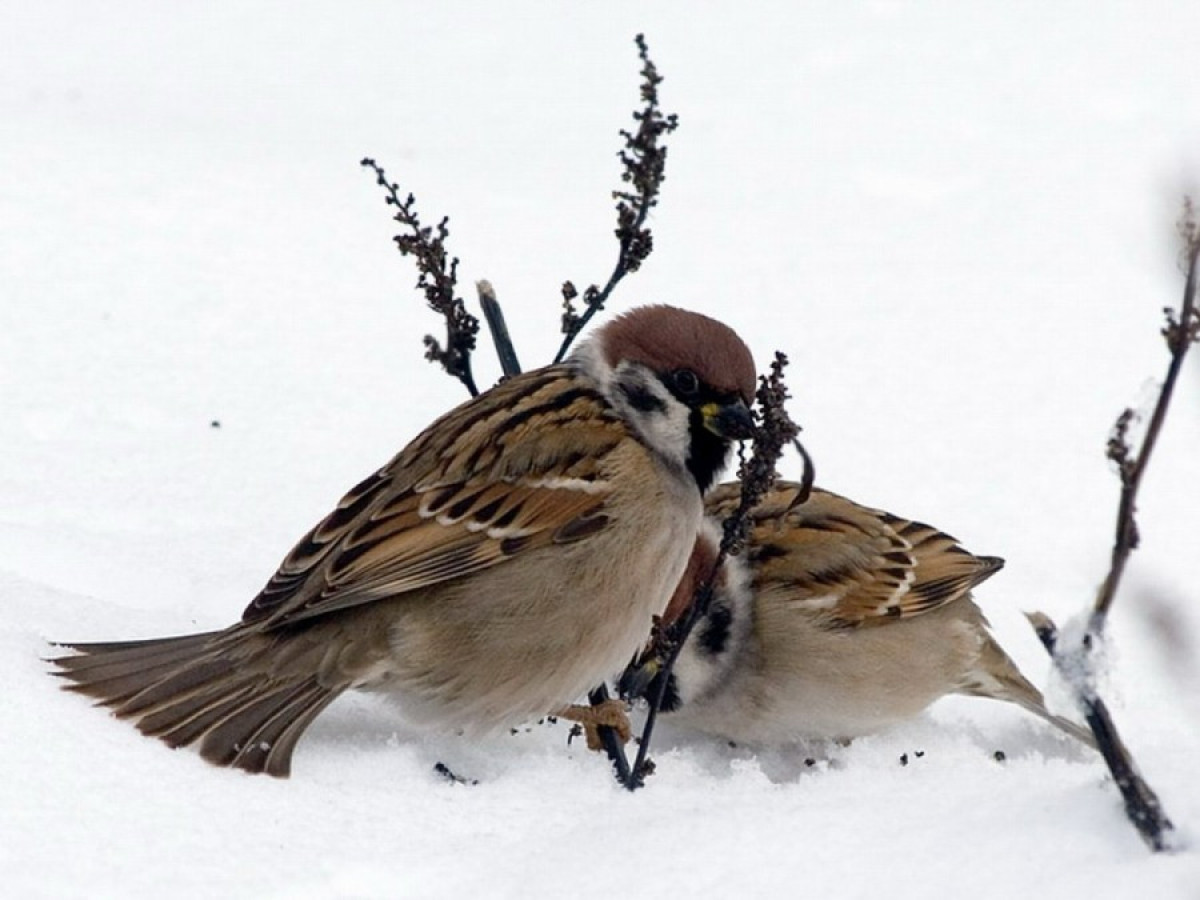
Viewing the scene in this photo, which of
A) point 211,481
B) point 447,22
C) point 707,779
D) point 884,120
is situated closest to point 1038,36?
point 884,120

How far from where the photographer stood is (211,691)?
3.32m

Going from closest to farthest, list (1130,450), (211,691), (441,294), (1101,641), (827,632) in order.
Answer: (1130,450) → (1101,641) → (211,691) → (441,294) → (827,632)

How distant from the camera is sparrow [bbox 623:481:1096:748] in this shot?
3.91 meters

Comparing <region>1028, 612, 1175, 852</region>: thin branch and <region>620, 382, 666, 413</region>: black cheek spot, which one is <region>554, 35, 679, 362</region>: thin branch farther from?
<region>1028, 612, 1175, 852</region>: thin branch

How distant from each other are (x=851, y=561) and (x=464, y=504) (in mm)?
1073

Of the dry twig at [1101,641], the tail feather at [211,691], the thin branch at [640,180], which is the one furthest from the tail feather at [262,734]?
the dry twig at [1101,641]

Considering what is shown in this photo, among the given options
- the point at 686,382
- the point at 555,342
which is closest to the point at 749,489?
the point at 686,382

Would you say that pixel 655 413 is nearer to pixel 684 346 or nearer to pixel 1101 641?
pixel 684 346

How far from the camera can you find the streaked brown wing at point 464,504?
3455mm

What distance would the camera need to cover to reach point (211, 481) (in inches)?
183

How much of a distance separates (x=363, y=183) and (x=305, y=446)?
1906mm

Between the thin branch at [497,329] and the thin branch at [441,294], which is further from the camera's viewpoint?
the thin branch at [497,329]

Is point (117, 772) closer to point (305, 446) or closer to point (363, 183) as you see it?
point (305, 446)

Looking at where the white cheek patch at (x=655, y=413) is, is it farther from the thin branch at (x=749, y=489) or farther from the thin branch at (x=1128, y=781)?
the thin branch at (x=1128, y=781)
